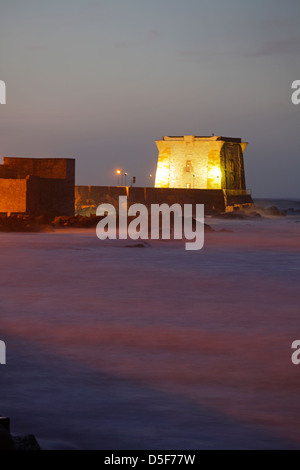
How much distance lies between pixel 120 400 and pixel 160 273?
28.8 feet

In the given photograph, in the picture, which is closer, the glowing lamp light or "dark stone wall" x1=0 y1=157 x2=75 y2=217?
"dark stone wall" x1=0 y1=157 x2=75 y2=217

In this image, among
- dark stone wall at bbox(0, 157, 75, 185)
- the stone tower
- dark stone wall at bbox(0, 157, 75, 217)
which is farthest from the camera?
the stone tower

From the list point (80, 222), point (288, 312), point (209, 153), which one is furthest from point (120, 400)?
point (209, 153)

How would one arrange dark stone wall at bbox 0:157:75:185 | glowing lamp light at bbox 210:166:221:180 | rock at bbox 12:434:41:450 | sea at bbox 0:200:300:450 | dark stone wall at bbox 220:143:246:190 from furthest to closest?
dark stone wall at bbox 220:143:246:190 → glowing lamp light at bbox 210:166:221:180 → dark stone wall at bbox 0:157:75:185 → sea at bbox 0:200:300:450 → rock at bbox 12:434:41:450

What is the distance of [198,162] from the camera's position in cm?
4919

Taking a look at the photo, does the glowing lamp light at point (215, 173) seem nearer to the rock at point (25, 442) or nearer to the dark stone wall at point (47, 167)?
the dark stone wall at point (47, 167)

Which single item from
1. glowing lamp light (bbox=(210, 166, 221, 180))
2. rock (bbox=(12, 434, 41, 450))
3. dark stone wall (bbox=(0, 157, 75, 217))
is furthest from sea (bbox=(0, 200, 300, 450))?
glowing lamp light (bbox=(210, 166, 221, 180))

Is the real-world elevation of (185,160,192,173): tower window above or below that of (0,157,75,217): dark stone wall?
above

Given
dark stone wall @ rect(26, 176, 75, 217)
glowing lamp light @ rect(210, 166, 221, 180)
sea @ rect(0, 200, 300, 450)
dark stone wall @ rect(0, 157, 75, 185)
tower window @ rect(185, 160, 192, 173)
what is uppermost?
tower window @ rect(185, 160, 192, 173)

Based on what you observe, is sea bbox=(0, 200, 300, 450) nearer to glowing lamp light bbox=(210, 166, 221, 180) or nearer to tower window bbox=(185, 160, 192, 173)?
glowing lamp light bbox=(210, 166, 221, 180)

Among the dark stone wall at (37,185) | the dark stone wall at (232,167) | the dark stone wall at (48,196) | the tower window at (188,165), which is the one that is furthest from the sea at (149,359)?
the tower window at (188,165)

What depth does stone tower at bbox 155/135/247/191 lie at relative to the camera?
160 ft

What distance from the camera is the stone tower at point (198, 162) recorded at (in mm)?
48906

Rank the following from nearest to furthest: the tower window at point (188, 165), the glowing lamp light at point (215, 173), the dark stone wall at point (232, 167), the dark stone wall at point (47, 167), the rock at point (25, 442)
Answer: the rock at point (25, 442) < the dark stone wall at point (47, 167) < the glowing lamp light at point (215, 173) < the dark stone wall at point (232, 167) < the tower window at point (188, 165)
